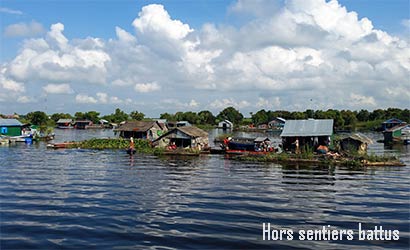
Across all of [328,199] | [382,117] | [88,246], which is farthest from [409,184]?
[382,117]

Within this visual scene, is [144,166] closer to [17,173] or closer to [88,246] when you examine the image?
[17,173]

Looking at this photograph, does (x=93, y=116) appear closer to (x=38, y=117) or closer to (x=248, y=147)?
(x=38, y=117)

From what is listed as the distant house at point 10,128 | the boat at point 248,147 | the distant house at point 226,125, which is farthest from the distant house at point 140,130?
the distant house at point 226,125

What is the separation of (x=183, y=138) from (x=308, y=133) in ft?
50.1

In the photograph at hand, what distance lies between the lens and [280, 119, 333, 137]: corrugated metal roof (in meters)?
40.1

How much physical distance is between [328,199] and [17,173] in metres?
22.8

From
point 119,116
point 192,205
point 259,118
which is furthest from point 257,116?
point 192,205

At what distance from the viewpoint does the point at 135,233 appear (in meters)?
14.4

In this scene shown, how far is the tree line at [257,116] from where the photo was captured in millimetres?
121856

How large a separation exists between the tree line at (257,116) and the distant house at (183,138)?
74331 mm

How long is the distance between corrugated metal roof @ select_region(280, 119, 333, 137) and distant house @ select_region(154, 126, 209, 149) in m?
11.2

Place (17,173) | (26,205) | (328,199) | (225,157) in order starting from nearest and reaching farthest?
1. (26,205)
2. (328,199)
3. (17,173)
4. (225,157)

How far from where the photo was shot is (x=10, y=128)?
6112cm

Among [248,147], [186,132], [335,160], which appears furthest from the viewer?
[186,132]
